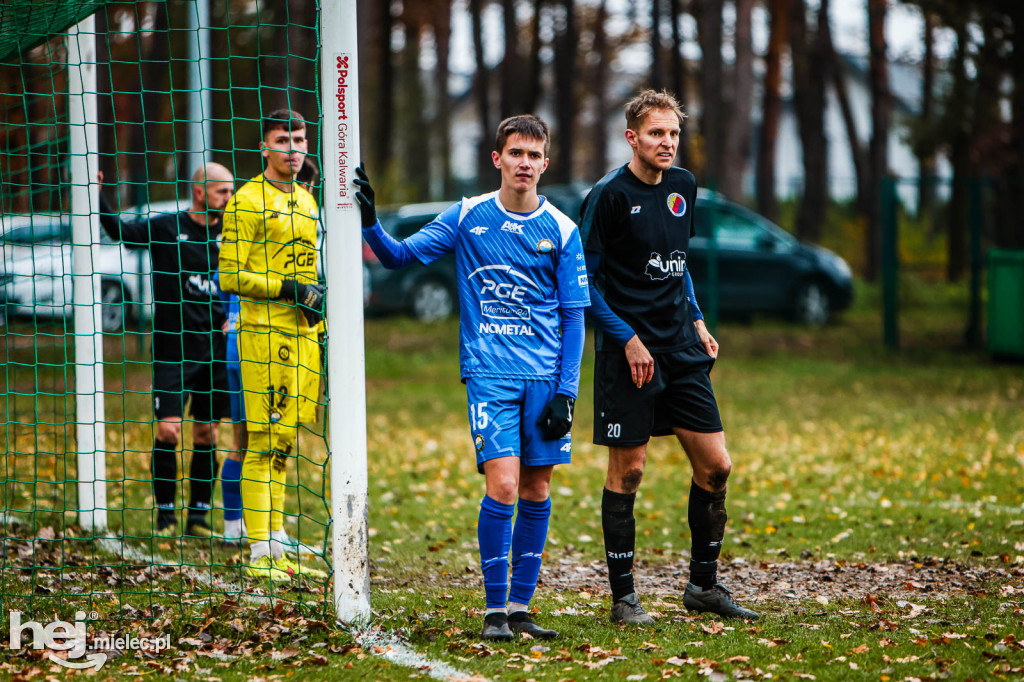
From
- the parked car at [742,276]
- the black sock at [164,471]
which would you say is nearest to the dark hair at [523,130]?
the black sock at [164,471]

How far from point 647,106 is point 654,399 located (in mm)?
1307

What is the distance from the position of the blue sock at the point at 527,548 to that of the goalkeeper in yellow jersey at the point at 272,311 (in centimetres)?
133

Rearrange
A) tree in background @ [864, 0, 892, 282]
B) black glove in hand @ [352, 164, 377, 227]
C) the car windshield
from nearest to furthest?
black glove in hand @ [352, 164, 377, 227] → the car windshield → tree in background @ [864, 0, 892, 282]

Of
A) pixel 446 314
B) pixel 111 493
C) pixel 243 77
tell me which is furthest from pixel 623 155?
pixel 111 493

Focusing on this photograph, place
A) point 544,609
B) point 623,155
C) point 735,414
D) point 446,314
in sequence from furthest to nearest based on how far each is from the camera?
1. point 623,155
2. point 446,314
3. point 735,414
4. point 544,609

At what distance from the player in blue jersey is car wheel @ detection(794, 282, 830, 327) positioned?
1490 centimetres

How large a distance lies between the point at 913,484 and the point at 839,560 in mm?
2453

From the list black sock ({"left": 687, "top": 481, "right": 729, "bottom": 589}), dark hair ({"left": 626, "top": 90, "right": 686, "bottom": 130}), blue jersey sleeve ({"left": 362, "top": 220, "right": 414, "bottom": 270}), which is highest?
dark hair ({"left": 626, "top": 90, "right": 686, "bottom": 130})

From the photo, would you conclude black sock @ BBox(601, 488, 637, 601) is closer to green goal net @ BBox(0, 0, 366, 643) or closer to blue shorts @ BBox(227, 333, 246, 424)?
green goal net @ BBox(0, 0, 366, 643)

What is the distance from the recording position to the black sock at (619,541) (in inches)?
197

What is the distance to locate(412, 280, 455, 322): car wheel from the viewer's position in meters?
18.7

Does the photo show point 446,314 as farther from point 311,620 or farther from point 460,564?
point 311,620

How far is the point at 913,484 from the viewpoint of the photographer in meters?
8.49

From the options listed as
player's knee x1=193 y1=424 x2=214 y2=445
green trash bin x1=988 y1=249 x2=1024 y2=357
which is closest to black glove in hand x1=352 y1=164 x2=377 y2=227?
player's knee x1=193 y1=424 x2=214 y2=445
